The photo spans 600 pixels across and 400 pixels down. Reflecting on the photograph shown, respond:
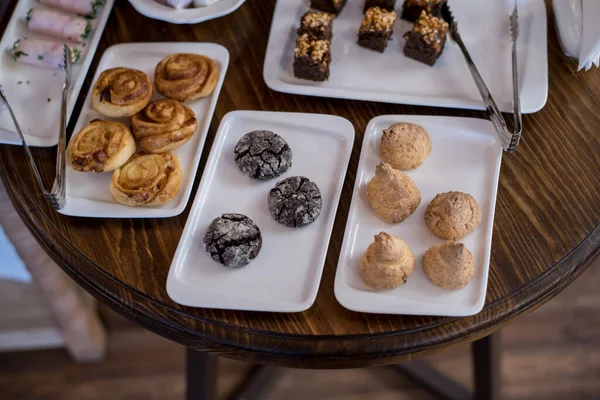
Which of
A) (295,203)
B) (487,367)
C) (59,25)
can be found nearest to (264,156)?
(295,203)

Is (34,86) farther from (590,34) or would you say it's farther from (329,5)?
(590,34)

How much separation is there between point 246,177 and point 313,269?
0.77ft

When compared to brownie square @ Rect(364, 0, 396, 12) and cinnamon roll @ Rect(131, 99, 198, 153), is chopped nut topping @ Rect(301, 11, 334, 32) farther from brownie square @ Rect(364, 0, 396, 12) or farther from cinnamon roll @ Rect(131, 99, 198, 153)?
cinnamon roll @ Rect(131, 99, 198, 153)

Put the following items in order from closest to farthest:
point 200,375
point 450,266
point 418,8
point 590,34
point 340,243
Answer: point 450,266 < point 340,243 < point 590,34 < point 418,8 < point 200,375

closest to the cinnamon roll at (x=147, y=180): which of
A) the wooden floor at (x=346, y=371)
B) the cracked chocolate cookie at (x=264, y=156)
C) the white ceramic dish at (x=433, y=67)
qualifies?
the cracked chocolate cookie at (x=264, y=156)

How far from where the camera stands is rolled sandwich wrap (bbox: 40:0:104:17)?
1.47 m

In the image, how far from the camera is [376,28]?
4.50ft

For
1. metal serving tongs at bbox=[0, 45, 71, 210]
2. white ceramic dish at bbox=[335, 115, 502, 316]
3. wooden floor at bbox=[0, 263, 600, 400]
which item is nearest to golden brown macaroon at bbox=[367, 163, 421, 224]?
white ceramic dish at bbox=[335, 115, 502, 316]

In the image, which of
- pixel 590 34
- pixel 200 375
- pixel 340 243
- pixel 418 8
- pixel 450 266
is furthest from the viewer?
pixel 200 375

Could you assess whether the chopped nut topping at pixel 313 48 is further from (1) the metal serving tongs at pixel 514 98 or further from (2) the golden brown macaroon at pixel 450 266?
(2) the golden brown macaroon at pixel 450 266

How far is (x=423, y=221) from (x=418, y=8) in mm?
482

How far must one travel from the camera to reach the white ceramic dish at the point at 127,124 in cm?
122

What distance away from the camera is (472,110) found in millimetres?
1319

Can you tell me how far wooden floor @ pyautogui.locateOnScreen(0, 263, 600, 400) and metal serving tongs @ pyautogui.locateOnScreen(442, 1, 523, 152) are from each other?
98 cm
